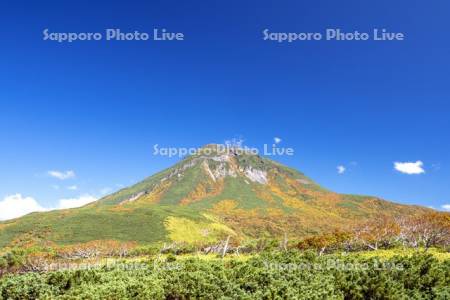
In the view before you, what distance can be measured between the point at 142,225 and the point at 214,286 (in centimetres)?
11076

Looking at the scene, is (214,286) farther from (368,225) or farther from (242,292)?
(368,225)

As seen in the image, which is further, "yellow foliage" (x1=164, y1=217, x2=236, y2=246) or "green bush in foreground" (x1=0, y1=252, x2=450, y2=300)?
"yellow foliage" (x1=164, y1=217, x2=236, y2=246)

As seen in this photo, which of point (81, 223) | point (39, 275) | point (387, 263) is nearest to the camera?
point (39, 275)

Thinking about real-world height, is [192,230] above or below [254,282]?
below

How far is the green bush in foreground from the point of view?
43.9 ft

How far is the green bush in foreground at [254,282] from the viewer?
13375 millimetres

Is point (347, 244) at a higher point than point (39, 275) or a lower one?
lower

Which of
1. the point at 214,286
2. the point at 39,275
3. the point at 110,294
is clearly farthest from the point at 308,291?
the point at 39,275

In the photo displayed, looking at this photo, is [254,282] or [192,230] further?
[192,230]

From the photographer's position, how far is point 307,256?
2167 cm

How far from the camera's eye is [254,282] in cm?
1480

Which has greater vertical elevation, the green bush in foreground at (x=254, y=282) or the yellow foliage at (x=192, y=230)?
the green bush in foreground at (x=254, y=282)

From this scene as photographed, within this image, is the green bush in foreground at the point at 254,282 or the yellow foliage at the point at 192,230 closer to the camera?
the green bush in foreground at the point at 254,282

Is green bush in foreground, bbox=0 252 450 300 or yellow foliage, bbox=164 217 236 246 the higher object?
green bush in foreground, bbox=0 252 450 300
